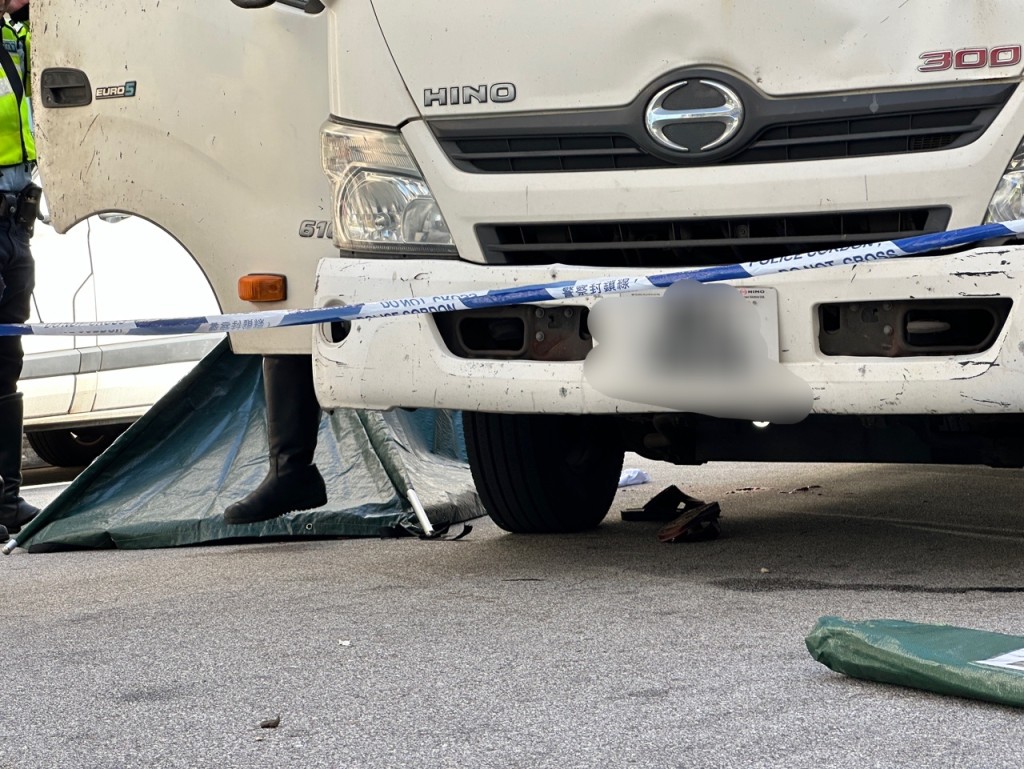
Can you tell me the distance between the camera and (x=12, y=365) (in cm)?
630

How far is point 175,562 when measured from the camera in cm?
507

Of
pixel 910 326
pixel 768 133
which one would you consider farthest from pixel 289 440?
pixel 910 326

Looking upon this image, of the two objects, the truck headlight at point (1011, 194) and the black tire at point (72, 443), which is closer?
the truck headlight at point (1011, 194)

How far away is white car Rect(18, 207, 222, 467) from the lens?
25.6ft

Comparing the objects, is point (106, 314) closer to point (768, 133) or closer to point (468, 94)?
point (468, 94)

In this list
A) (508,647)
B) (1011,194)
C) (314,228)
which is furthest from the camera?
(314,228)

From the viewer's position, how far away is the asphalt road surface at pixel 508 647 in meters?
2.65

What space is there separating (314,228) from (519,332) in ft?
3.58

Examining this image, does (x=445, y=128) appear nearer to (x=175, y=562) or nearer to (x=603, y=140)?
(x=603, y=140)

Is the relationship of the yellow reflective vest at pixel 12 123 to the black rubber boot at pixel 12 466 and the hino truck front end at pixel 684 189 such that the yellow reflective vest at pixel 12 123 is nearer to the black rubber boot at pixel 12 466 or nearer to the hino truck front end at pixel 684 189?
the black rubber boot at pixel 12 466

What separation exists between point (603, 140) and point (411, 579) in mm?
1334

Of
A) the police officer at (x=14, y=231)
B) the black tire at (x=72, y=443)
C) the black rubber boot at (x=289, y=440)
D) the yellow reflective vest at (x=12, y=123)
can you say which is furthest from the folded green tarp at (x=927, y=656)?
the black tire at (x=72, y=443)

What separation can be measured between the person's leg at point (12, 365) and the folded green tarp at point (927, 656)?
391cm

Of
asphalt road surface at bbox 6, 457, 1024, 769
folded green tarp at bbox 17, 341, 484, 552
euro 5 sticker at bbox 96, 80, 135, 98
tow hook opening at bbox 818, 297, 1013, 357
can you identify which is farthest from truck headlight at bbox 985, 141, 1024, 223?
euro 5 sticker at bbox 96, 80, 135, 98
